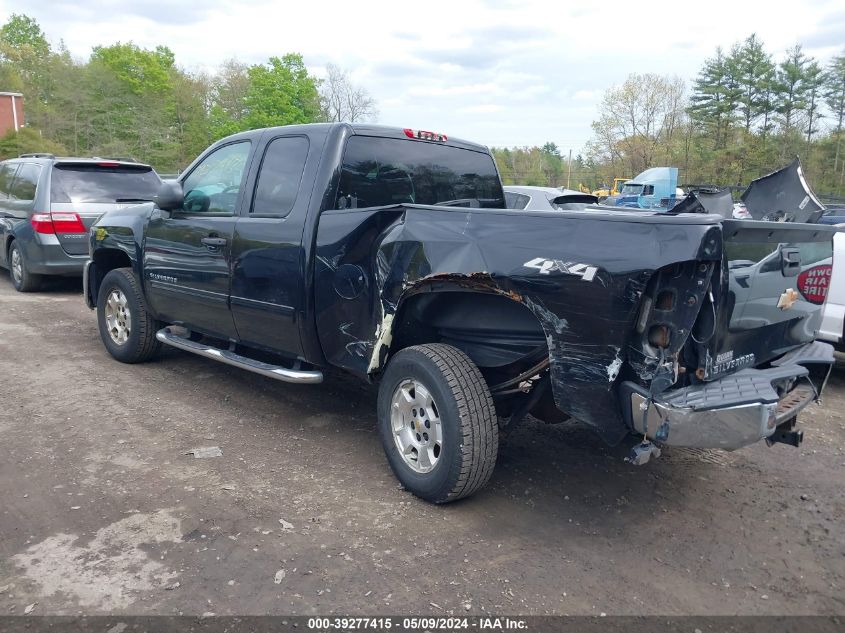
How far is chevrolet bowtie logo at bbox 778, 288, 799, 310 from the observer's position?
11.5ft

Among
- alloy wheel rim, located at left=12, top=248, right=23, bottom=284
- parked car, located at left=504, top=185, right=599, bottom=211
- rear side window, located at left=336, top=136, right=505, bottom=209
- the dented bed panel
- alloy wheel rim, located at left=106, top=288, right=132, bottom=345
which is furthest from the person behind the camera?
alloy wheel rim, located at left=12, top=248, right=23, bottom=284

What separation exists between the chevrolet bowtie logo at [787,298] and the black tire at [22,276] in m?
9.38

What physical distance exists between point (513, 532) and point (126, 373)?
3.94 metres

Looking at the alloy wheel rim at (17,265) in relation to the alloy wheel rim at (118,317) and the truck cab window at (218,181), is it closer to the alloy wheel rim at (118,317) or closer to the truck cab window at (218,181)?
the alloy wheel rim at (118,317)

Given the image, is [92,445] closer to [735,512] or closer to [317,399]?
[317,399]

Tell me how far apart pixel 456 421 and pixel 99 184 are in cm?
780

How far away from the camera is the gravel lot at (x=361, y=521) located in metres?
2.87

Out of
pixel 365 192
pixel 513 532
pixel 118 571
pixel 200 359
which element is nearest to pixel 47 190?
pixel 200 359

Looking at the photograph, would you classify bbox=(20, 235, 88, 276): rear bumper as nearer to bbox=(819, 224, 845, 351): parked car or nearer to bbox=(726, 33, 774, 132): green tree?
bbox=(819, 224, 845, 351): parked car

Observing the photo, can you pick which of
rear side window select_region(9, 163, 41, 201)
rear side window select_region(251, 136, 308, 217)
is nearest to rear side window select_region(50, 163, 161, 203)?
rear side window select_region(9, 163, 41, 201)

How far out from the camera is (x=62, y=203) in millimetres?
9055

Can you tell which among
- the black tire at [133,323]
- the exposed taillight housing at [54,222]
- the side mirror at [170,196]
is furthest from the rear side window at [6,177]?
the side mirror at [170,196]

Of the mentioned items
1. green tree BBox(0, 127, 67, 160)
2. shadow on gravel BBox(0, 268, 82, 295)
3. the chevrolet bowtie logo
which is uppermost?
green tree BBox(0, 127, 67, 160)

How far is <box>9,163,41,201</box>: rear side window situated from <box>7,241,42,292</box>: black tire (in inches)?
27.8
